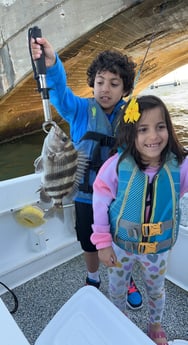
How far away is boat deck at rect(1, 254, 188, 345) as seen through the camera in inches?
75.2

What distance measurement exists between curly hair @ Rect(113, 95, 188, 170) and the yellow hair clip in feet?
0.07

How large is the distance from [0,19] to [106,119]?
182 inches

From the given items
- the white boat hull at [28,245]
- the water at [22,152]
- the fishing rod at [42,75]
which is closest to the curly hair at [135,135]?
the fishing rod at [42,75]

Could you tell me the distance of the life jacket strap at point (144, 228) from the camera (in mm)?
1387

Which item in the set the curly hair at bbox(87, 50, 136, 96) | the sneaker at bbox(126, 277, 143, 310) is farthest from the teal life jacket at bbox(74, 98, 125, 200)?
the sneaker at bbox(126, 277, 143, 310)

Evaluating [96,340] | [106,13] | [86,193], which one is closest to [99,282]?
[86,193]

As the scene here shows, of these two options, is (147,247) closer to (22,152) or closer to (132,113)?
(132,113)

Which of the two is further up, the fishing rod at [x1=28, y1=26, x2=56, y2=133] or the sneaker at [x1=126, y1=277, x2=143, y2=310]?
the fishing rod at [x1=28, y1=26, x2=56, y2=133]

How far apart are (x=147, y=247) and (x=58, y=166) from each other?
601 millimetres

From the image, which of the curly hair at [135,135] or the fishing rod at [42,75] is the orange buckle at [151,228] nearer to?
the curly hair at [135,135]

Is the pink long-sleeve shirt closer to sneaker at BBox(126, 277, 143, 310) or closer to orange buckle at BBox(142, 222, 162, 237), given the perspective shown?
orange buckle at BBox(142, 222, 162, 237)

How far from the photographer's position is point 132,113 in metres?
1.30

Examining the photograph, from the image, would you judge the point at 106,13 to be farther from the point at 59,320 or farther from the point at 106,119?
the point at 59,320

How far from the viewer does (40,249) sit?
8.06ft
